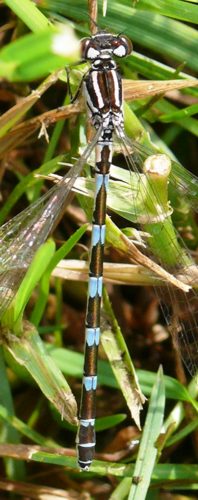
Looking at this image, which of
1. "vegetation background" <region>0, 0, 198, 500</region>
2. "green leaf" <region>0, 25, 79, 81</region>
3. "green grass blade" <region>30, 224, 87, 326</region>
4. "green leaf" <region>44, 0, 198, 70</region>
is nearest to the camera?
"green leaf" <region>0, 25, 79, 81</region>

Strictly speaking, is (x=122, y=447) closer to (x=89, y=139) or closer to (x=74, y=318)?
(x=74, y=318)

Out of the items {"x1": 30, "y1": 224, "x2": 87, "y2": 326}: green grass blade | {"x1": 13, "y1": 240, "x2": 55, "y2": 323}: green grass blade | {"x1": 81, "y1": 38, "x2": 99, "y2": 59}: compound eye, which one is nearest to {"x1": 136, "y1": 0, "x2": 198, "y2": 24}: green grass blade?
{"x1": 81, "y1": 38, "x2": 99, "y2": 59}: compound eye

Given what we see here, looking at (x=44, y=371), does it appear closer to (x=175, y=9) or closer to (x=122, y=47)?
(x=122, y=47)

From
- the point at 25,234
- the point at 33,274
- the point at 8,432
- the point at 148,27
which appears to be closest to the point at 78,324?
the point at 8,432

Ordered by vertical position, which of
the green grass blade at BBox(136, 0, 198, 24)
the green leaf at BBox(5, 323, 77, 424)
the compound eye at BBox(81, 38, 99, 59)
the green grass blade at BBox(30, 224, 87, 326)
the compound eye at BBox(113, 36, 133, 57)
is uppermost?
the green grass blade at BBox(136, 0, 198, 24)

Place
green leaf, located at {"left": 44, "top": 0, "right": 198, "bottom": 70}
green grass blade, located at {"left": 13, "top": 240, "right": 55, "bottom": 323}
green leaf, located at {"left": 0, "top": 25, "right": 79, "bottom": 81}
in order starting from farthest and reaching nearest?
green leaf, located at {"left": 44, "top": 0, "right": 198, "bottom": 70} < green grass blade, located at {"left": 13, "top": 240, "right": 55, "bottom": 323} < green leaf, located at {"left": 0, "top": 25, "right": 79, "bottom": 81}

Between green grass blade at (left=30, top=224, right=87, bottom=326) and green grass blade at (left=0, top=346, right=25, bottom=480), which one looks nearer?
green grass blade at (left=30, top=224, right=87, bottom=326)

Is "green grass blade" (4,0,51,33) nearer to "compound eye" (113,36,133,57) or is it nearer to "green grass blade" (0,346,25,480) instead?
"compound eye" (113,36,133,57)
